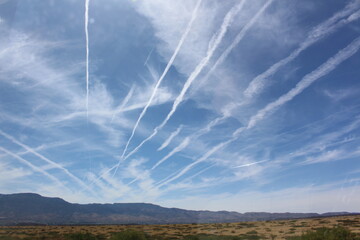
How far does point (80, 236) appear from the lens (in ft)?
129

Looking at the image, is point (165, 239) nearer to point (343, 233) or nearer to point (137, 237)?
point (137, 237)

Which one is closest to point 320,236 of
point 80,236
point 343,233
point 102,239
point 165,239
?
point 343,233

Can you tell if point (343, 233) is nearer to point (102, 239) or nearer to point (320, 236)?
point (320, 236)

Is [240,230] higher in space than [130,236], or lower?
higher

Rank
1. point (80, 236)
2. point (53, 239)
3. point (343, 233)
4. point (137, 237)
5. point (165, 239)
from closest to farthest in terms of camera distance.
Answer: point (343, 233), point (137, 237), point (80, 236), point (165, 239), point (53, 239)

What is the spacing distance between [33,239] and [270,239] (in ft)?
137

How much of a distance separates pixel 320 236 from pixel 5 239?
5179 centimetres

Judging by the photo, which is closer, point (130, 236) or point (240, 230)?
point (130, 236)

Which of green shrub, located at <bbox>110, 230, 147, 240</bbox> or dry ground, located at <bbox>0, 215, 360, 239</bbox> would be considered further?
dry ground, located at <bbox>0, 215, 360, 239</bbox>

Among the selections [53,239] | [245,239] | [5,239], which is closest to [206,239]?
[245,239]

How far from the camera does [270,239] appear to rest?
39500mm

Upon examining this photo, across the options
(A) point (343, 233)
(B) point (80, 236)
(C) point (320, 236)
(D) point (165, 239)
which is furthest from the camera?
(D) point (165, 239)

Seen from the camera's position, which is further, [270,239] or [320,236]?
[270,239]

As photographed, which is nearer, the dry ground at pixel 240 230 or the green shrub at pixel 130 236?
the green shrub at pixel 130 236
